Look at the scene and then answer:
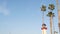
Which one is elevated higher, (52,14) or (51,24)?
(52,14)

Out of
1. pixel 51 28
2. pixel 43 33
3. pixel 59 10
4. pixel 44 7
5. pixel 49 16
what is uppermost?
pixel 44 7

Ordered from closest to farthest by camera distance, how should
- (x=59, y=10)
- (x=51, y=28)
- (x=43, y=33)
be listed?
1. (x=59, y=10)
2. (x=43, y=33)
3. (x=51, y=28)

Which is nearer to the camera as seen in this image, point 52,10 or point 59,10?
point 59,10

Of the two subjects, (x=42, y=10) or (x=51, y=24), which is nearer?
(x=51, y=24)

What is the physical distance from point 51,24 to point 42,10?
809cm

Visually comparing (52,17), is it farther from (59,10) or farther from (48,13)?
(59,10)

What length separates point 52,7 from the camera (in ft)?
187

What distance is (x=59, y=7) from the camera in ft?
38.0

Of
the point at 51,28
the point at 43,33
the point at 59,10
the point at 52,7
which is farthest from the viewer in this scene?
the point at 52,7

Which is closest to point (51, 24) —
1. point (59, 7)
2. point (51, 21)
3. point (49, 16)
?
point (51, 21)

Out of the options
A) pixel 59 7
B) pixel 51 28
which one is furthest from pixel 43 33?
pixel 51 28

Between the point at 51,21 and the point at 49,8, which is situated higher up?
the point at 49,8

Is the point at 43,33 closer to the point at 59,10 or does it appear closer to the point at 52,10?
the point at 59,10

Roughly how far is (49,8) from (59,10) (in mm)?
46139
